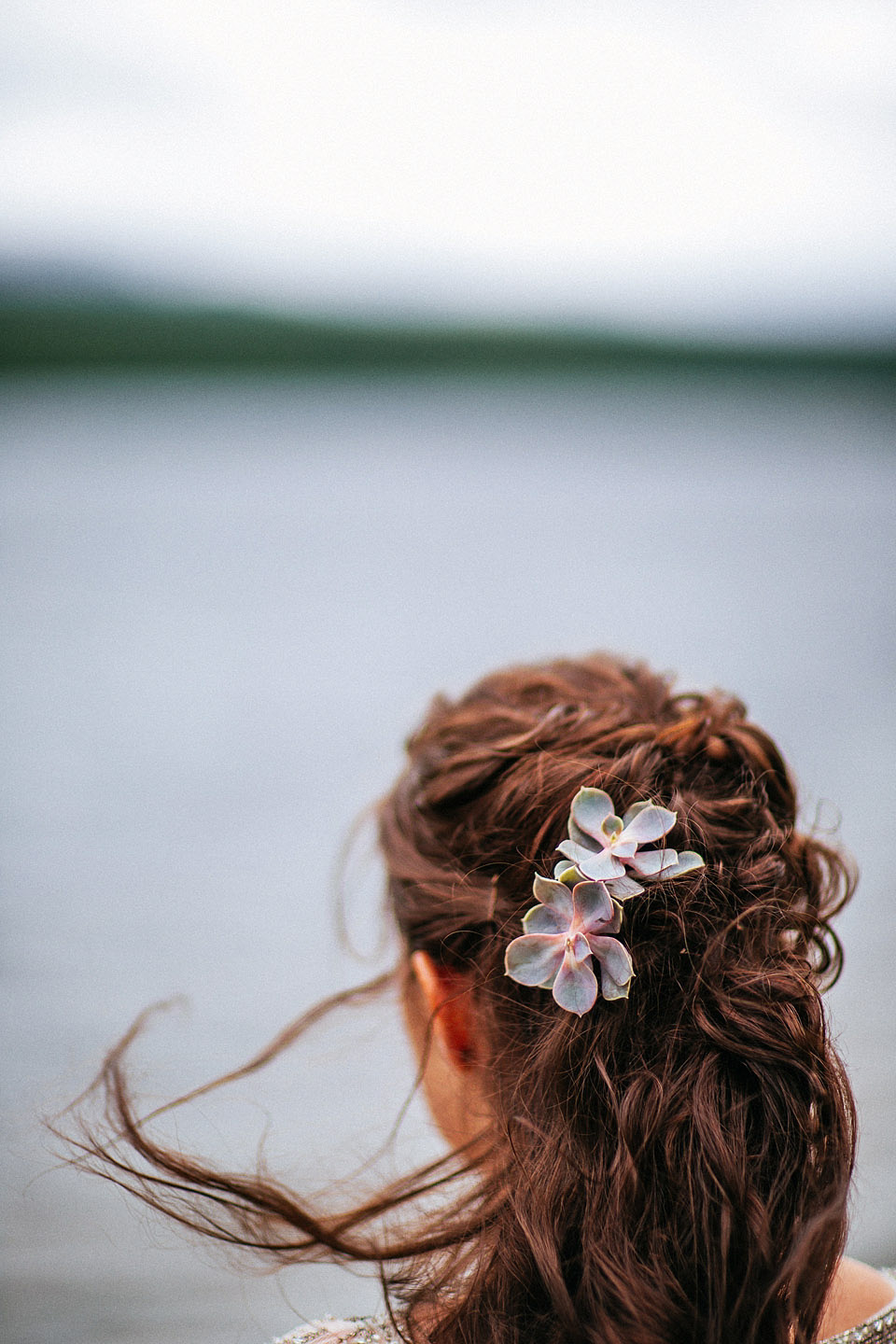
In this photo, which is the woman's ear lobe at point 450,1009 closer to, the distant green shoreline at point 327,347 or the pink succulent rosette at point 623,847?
the pink succulent rosette at point 623,847

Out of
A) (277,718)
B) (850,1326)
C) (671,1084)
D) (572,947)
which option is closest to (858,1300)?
(850,1326)

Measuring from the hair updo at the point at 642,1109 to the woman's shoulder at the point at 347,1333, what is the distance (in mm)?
29

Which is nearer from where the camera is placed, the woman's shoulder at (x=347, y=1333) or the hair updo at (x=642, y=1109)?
the hair updo at (x=642, y=1109)

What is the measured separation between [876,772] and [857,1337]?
2.16 m

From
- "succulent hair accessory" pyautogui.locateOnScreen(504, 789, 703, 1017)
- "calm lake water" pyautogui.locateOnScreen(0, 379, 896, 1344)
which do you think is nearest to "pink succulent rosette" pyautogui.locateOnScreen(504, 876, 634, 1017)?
"succulent hair accessory" pyautogui.locateOnScreen(504, 789, 703, 1017)

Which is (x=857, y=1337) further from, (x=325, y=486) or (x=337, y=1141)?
(x=325, y=486)

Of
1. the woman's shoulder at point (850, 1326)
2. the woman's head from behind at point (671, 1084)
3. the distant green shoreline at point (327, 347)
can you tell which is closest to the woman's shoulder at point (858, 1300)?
the woman's shoulder at point (850, 1326)

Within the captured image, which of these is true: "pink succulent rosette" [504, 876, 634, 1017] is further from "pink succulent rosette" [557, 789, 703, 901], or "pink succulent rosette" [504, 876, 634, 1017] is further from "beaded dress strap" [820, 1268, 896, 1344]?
"beaded dress strap" [820, 1268, 896, 1344]

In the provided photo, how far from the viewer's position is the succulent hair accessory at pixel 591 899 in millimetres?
780

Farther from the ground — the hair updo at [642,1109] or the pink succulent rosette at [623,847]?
the pink succulent rosette at [623,847]

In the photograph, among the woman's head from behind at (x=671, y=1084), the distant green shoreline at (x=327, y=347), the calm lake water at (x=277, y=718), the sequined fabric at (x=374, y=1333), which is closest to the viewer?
the woman's head from behind at (x=671, y=1084)

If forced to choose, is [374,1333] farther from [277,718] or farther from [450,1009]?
[277,718]

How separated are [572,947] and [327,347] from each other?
14.3 metres

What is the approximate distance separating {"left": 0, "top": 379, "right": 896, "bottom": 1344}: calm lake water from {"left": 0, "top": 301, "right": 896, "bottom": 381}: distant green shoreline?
140 centimetres
